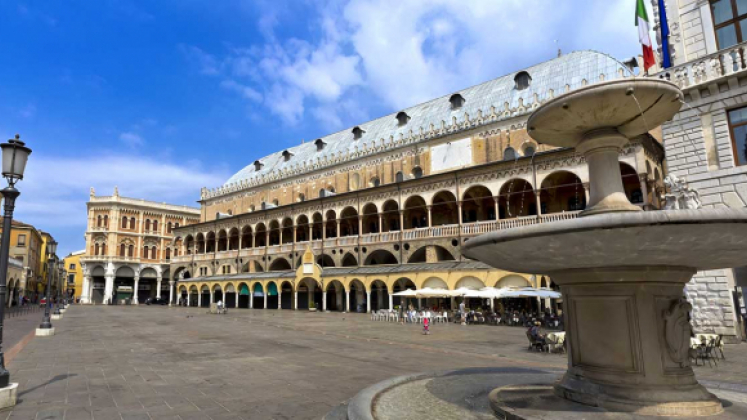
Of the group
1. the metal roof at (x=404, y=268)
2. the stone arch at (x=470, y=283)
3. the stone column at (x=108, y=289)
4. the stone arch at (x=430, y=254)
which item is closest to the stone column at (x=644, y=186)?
the metal roof at (x=404, y=268)

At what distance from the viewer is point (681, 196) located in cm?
1397

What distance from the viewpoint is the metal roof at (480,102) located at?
31.9 m

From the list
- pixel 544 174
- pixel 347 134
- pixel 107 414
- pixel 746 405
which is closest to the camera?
pixel 746 405

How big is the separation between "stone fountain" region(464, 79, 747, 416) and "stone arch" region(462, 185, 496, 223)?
26454 mm

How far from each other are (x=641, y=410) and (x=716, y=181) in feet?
40.0

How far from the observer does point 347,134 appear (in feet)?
162

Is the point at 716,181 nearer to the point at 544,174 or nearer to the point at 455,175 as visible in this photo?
the point at 544,174

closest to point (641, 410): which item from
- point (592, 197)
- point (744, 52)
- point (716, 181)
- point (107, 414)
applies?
point (592, 197)

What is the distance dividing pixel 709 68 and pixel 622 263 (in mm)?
12773

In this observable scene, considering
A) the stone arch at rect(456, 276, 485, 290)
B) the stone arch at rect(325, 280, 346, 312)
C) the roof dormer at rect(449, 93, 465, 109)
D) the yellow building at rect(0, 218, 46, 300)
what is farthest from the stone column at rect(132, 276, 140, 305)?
the stone arch at rect(456, 276, 485, 290)

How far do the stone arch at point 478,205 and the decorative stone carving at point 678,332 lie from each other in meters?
27.1

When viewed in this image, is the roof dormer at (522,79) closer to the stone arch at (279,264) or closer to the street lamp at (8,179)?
the stone arch at (279,264)

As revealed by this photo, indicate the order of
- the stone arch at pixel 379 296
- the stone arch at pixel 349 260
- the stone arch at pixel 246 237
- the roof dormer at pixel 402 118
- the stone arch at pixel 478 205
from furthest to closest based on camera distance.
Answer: the stone arch at pixel 246 237 → the roof dormer at pixel 402 118 → the stone arch at pixel 349 260 → the stone arch at pixel 379 296 → the stone arch at pixel 478 205

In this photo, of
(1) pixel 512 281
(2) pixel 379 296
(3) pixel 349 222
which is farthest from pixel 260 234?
(1) pixel 512 281
